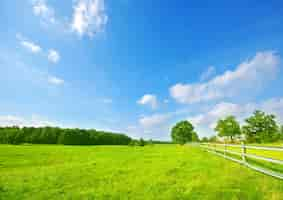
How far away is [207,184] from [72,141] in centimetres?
6987

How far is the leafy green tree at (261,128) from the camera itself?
5987 centimetres

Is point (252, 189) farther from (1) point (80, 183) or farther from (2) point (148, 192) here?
(1) point (80, 183)

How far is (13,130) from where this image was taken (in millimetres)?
68875

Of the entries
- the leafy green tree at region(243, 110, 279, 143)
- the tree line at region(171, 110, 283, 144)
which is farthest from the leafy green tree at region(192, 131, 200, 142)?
the leafy green tree at region(243, 110, 279, 143)

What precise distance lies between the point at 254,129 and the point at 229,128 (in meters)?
6.94

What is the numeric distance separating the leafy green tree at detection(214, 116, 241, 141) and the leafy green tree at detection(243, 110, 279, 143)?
2311mm

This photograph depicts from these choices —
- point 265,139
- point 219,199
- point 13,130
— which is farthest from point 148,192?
point 13,130

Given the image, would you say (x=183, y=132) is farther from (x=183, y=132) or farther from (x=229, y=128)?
(x=229, y=128)

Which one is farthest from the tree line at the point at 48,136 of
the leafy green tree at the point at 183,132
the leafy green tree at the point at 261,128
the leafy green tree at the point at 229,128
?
the leafy green tree at the point at 261,128

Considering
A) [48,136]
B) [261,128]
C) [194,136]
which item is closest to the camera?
[261,128]

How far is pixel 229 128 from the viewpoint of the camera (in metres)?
64.6

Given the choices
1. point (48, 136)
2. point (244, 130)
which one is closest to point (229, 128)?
point (244, 130)

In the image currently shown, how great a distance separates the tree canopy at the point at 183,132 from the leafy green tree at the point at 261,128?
15935 mm

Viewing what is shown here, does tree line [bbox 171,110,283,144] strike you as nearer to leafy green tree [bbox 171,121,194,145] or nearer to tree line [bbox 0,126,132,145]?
leafy green tree [bbox 171,121,194,145]
